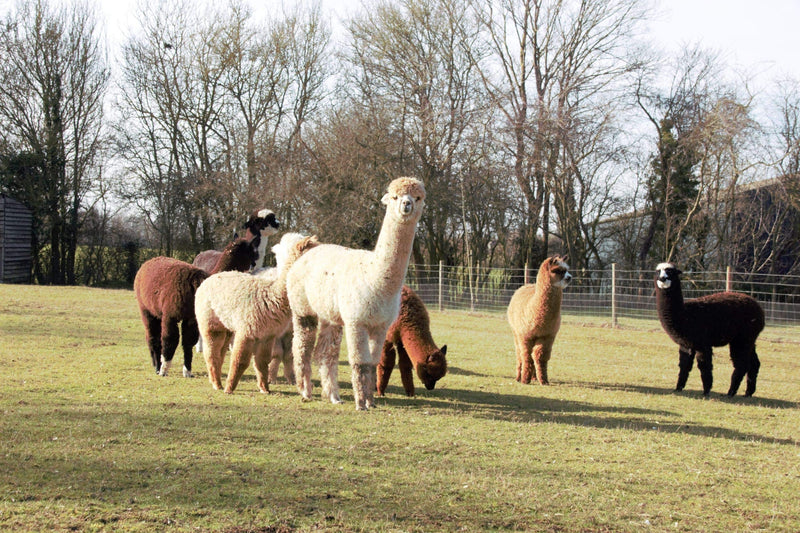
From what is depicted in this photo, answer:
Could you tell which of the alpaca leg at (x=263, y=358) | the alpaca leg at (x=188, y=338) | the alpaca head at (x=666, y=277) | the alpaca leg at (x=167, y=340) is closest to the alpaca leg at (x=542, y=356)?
the alpaca head at (x=666, y=277)

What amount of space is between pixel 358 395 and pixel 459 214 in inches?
807

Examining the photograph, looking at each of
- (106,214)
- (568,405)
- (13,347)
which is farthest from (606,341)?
(106,214)

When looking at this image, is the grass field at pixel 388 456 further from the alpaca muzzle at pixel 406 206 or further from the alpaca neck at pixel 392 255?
the alpaca muzzle at pixel 406 206

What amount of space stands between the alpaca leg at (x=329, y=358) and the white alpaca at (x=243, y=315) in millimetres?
540

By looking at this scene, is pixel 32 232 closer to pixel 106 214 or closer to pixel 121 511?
pixel 106 214


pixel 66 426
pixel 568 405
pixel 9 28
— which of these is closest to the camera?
pixel 66 426

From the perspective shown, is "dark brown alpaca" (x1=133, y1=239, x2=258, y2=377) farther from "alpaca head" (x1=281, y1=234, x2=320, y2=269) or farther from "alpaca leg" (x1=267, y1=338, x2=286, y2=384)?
"alpaca head" (x1=281, y1=234, x2=320, y2=269)

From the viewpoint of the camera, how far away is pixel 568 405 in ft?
26.7

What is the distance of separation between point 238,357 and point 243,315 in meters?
0.47

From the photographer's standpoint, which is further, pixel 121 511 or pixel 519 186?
pixel 519 186

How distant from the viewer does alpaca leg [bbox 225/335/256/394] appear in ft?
25.2

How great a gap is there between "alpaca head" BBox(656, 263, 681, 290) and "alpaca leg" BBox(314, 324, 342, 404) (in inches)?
172

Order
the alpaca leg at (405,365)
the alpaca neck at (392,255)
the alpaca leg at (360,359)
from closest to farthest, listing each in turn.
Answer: the alpaca neck at (392,255), the alpaca leg at (360,359), the alpaca leg at (405,365)

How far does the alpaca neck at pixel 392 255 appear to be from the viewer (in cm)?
673
